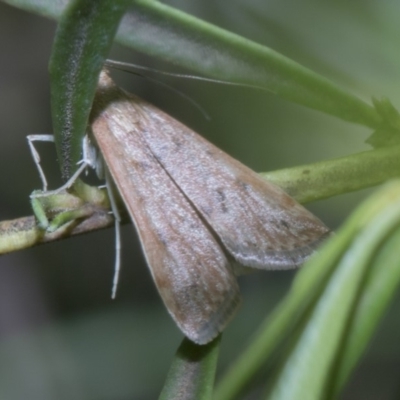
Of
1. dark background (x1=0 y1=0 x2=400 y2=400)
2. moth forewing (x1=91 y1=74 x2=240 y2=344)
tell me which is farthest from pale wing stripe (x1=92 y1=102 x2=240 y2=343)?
dark background (x1=0 y1=0 x2=400 y2=400)

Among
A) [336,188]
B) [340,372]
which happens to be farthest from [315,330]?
[336,188]

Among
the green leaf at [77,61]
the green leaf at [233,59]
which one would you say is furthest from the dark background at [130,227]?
the green leaf at [77,61]

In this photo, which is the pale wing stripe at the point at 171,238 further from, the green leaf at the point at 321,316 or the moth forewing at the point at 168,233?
the green leaf at the point at 321,316

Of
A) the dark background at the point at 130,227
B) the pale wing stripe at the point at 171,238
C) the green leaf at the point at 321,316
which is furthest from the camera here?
the dark background at the point at 130,227

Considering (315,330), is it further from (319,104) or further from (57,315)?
(57,315)

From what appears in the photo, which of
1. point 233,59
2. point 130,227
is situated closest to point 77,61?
point 233,59

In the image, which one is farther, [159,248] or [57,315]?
[57,315]

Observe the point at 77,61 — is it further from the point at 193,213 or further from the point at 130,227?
the point at 130,227
